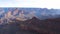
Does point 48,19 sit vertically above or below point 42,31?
above

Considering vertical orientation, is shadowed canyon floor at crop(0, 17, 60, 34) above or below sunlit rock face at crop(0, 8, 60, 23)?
below

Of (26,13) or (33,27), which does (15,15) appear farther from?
(33,27)

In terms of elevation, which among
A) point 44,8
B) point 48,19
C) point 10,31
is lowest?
point 10,31

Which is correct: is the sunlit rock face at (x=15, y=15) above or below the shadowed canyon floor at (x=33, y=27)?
above

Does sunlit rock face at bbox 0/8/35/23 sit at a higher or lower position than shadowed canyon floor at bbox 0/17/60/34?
higher

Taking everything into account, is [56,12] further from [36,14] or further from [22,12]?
[22,12]

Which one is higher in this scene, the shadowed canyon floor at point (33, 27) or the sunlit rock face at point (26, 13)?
the sunlit rock face at point (26, 13)

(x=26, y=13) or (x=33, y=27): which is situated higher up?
(x=26, y=13)

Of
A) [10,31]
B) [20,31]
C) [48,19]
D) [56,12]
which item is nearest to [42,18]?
[48,19]

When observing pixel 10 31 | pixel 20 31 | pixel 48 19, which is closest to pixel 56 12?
pixel 48 19

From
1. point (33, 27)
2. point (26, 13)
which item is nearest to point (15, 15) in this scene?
point (26, 13)
